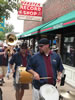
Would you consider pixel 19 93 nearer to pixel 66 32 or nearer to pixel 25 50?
pixel 25 50

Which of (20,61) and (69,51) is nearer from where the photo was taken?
(20,61)

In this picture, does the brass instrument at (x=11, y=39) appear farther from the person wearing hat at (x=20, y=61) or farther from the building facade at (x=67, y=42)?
the building facade at (x=67, y=42)

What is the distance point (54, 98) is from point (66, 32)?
733 centimetres

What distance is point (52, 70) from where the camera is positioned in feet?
12.1

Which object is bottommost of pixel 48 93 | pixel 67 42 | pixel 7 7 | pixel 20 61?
pixel 48 93

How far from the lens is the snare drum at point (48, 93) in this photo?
3.17 metres

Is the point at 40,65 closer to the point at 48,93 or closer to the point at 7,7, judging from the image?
the point at 48,93

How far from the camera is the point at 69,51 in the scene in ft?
31.5

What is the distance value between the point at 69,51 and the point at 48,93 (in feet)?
21.5

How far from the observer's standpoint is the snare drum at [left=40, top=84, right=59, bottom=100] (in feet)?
10.4

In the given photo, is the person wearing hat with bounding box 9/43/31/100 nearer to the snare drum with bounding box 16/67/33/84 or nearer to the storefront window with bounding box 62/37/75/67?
the snare drum with bounding box 16/67/33/84

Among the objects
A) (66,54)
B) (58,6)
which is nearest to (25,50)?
(66,54)

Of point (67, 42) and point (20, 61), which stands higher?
point (67, 42)

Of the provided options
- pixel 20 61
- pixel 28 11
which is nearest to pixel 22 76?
pixel 20 61
